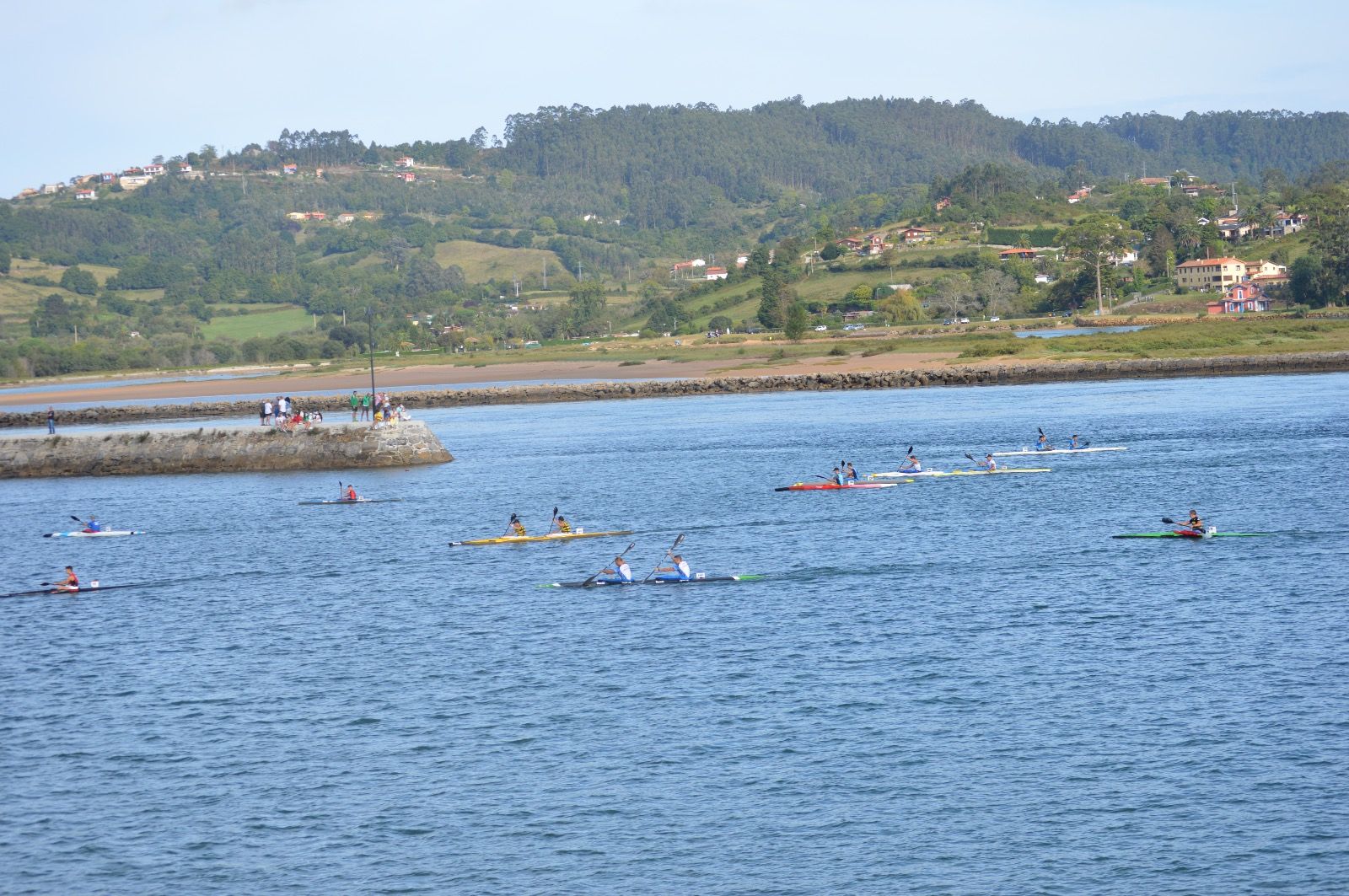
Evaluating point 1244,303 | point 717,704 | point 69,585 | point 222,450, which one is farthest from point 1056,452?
point 1244,303

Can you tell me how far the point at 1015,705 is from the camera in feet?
95.6

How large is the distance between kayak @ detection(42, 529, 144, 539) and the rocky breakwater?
18.2 meters

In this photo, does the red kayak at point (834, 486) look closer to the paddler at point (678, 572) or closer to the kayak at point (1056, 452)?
the kayak at point (1056, 452)

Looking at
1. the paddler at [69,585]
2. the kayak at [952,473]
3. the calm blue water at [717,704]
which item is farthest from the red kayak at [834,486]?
the paddler at [69,585]

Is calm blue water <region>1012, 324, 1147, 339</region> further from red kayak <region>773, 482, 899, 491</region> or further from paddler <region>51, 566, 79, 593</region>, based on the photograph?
paddler <region>51, 566, 79, 593</region>

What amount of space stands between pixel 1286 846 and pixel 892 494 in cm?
3943

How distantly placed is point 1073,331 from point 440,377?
228 feet

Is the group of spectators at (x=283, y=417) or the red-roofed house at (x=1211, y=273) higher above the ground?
the red-roofed house at (x=1211, y=273)

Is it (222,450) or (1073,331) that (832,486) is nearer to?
(222,450)

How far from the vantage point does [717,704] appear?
30.2 m

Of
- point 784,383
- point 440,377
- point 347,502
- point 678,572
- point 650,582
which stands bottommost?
point 650,582

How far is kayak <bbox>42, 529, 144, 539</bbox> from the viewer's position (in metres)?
59.0

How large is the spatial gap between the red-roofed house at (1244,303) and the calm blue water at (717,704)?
3828 inches

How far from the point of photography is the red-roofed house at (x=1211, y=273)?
574ft
